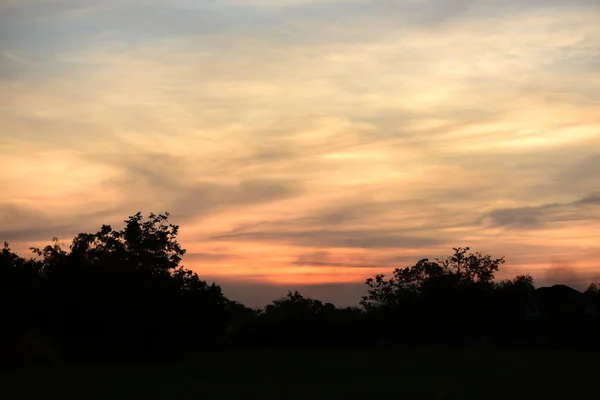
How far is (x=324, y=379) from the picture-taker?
31.6 metres

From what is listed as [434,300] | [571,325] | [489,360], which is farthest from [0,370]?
[571,325]

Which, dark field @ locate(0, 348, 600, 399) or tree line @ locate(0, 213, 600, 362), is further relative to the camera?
tree line @ locate(0, 213, 600, 362)

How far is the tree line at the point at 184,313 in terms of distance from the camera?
150ft

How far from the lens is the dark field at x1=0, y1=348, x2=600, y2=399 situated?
25406 mm

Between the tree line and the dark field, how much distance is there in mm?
5317

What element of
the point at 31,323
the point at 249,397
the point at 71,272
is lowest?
the point at 249,397

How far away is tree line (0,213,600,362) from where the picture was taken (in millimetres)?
45781

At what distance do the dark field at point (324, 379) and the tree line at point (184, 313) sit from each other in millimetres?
5317

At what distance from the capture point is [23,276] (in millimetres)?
43250

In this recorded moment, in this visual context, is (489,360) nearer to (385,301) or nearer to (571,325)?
(571,325)

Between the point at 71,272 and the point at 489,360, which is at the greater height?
the point at 71,272

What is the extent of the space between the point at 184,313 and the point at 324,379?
20.8m

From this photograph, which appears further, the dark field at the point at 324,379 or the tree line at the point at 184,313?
the tree line at the point at 184,313

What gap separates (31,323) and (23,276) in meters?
2.89
